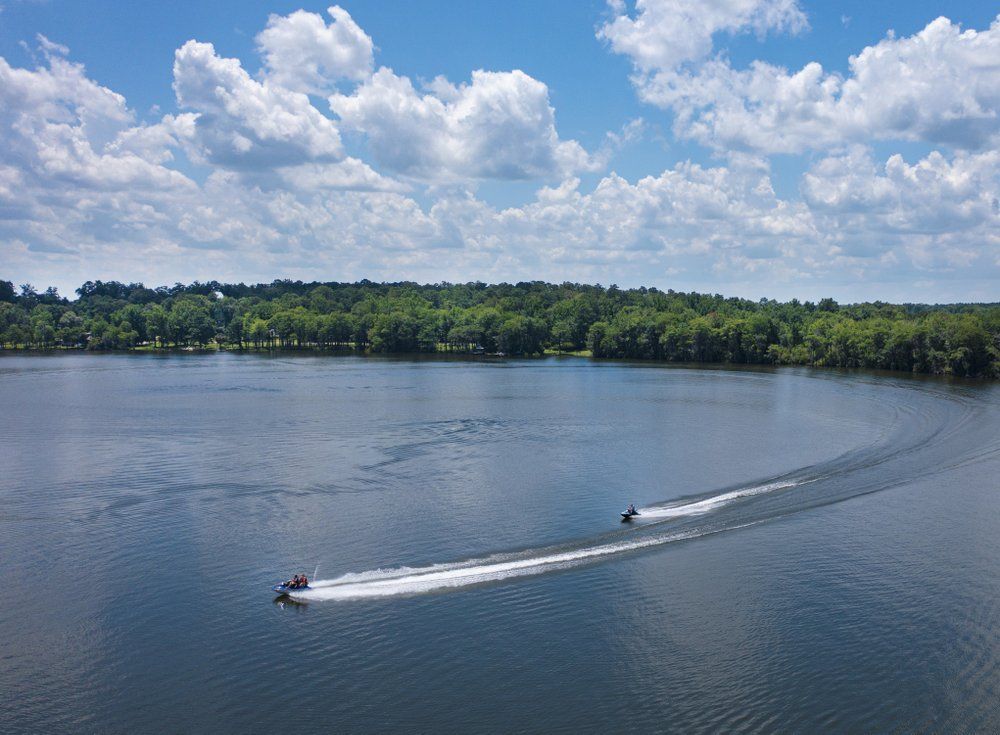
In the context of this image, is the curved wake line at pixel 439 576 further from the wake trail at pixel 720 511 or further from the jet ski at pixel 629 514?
the jet ski at pixel 629 514

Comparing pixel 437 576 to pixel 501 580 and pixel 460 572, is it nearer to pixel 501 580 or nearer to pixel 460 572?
pixel 460 572

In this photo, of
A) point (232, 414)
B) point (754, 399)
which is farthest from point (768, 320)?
point (232, 414)

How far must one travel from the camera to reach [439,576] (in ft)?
109

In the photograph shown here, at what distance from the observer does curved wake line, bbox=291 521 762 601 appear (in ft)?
104

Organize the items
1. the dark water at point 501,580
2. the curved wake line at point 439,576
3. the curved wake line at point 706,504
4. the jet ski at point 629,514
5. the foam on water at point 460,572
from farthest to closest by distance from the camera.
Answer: the curved wake line at point 706,504 < the jet ski at point 629,514 < the foam on water at point 460,572 < the curved wake line at point 439,576 < the dark water at point 501,580

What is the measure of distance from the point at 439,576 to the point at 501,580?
2.77 metres

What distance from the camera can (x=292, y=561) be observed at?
35125 mm

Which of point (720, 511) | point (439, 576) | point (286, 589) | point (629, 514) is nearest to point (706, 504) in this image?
point (720, 511)

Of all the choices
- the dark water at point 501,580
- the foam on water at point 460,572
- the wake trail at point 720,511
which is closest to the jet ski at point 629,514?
the wake trail at point 720,511

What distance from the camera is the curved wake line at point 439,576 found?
31.6m

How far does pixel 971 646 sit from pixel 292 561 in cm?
2824

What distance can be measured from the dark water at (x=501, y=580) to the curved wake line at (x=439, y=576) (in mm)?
163

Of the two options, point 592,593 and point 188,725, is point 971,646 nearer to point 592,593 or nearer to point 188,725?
point 592,593

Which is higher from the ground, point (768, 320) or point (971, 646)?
point (768, 320)
